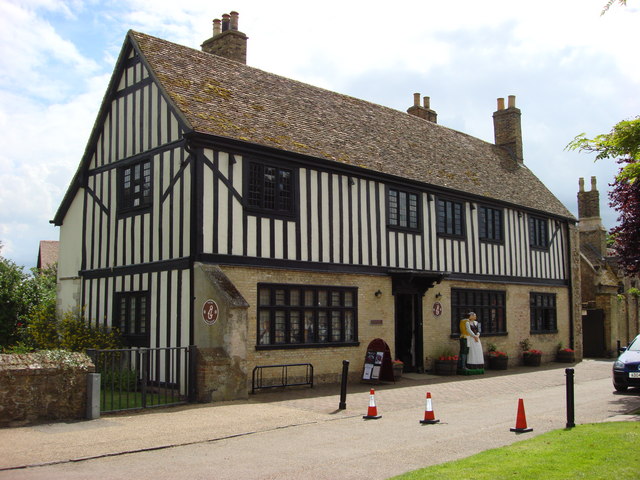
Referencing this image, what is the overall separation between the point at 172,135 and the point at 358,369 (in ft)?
26.1

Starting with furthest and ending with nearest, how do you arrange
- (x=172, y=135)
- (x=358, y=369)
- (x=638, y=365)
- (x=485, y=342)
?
(x=485, y=342)
(x=358, y=369)
(x=172, y=135)
(x=638, y=365)

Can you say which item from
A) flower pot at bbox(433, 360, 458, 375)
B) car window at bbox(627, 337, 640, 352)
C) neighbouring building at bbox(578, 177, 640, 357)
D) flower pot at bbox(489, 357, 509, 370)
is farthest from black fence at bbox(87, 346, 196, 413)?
neighbouring building at bbox(578, 177, 640, 357)

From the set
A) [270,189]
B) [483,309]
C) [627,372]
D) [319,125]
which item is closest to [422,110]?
[483,309]

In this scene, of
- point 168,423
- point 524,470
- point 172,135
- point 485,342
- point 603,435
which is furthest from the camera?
point 485,342

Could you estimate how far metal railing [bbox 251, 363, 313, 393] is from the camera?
15.4 meters

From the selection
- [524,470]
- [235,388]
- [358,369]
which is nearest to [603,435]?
[524,470]

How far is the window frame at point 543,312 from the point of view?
25688 mm

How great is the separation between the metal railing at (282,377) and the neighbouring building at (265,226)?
0.66ft

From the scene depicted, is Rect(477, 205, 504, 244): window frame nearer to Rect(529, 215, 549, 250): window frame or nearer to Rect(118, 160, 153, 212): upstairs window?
Rect(529, 215, 549, 250): window frame

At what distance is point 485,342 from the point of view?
2292 cm

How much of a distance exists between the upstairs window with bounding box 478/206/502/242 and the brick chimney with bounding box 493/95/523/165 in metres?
6.91

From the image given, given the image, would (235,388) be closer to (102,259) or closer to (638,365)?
(102,259)

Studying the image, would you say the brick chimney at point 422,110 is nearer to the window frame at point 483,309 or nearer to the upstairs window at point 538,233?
the upstairs window at point 538,233

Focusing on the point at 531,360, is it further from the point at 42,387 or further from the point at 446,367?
the point at 42,387
